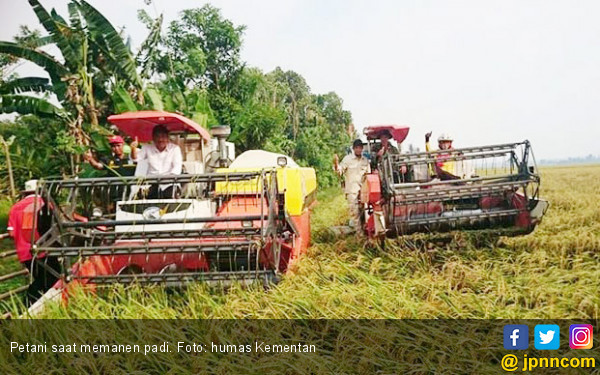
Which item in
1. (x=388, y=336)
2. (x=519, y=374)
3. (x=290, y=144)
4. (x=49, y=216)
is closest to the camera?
(x=519, y=374)

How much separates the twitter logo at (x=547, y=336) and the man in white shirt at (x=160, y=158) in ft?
11.8

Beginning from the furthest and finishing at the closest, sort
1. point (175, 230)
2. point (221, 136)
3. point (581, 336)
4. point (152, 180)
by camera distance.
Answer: point (221, 136) → point (152, 180) → point (175, 230) → point (581, 336)

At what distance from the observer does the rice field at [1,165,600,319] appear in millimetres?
3222

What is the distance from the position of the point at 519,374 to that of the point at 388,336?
736 mm

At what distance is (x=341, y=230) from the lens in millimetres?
7391

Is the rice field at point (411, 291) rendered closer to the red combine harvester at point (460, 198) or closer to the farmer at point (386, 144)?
the red combine harvester at point (460, 198)

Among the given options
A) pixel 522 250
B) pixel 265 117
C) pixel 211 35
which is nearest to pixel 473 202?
pixel 522 250

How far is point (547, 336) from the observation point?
2.73 meters

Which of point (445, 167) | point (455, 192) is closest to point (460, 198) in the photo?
point (455, 192)

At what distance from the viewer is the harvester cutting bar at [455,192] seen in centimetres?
491

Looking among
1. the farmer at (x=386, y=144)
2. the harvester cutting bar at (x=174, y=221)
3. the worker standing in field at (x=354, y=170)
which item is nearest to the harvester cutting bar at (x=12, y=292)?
the harvester cutting bar at (x=174, y=221)

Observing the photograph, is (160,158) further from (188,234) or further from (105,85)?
(105,85)

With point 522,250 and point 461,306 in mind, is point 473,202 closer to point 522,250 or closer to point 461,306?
point 522,250

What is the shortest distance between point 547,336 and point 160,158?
3.96 metres
